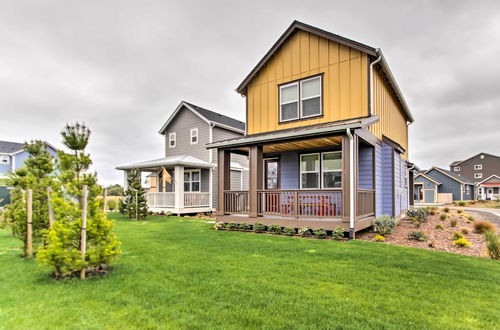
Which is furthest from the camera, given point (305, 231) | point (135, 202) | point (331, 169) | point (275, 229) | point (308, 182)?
point (135, 202)

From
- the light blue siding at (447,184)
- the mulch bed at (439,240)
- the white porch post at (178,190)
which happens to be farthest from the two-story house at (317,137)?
the light blue siding at (447,184)

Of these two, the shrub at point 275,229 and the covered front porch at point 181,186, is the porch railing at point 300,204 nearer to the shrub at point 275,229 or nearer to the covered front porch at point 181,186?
the shrub at point 275,229

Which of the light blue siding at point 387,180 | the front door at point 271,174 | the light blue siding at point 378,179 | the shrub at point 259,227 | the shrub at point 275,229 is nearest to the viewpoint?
the shrub at point 275,229

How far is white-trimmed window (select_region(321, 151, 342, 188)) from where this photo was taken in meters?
9.98

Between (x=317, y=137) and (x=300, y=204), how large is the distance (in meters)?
2.31

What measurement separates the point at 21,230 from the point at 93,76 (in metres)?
11.6

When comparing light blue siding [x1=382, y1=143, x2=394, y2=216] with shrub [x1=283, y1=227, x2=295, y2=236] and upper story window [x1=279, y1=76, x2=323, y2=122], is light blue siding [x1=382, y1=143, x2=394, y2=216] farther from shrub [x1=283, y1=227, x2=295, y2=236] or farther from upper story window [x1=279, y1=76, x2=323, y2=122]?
shrub [x1=283, y1=227, x2=295, y2=236]

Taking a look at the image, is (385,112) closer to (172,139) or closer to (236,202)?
(236,202)

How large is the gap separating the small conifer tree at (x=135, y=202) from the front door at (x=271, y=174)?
6675 mm

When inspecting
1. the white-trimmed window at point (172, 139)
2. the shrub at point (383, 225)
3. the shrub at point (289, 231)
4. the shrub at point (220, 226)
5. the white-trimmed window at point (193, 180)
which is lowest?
the shrub at point (220, 226)

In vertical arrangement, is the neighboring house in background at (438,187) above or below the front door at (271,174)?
below

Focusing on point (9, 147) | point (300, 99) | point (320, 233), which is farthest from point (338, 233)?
point (9, 147)

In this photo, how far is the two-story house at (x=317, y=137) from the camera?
831 cm

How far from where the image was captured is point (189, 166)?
16.0m
